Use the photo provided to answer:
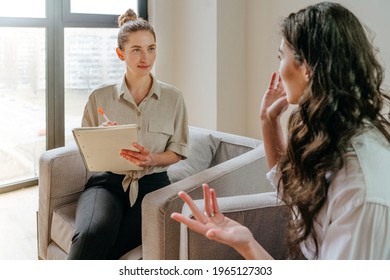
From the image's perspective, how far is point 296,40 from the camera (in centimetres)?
101

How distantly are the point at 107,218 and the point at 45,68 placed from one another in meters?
1.51

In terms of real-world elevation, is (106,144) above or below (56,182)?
above

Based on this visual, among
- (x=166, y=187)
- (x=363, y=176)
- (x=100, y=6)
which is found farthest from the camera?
(x=100, y=6)

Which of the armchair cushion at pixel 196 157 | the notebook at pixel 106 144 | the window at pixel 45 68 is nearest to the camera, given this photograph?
the notebook at pixel 106 144

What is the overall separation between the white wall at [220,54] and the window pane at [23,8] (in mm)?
676

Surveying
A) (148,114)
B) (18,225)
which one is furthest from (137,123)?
(18,225)

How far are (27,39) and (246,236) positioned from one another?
86.5 inches

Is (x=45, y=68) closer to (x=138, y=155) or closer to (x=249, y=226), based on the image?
(x=138, y=155)

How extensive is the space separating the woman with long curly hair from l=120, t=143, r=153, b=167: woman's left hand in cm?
56

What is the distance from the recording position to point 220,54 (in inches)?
111

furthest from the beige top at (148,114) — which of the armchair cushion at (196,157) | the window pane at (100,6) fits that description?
the window pane at (100,6)

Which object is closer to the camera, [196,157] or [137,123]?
[137,123]

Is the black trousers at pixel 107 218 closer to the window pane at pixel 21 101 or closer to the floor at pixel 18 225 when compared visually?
the floor at pixel 18 225

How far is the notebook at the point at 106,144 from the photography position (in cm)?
147
